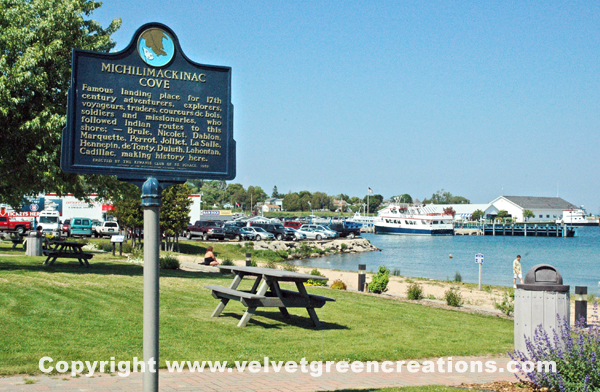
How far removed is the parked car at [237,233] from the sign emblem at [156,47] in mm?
52658

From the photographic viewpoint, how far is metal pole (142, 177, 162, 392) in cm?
535

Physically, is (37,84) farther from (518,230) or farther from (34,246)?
(518,230)

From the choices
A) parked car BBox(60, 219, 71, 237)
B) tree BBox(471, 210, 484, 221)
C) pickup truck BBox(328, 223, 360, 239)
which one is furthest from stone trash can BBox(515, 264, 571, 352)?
tree BBox(471, 210, 484, 221)

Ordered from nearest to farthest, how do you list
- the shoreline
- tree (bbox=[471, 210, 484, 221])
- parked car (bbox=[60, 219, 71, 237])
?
the shoreline, parked car (bbox=[60, 219, 71, 237]), tree (bbox=[471, 210, 484, 221])

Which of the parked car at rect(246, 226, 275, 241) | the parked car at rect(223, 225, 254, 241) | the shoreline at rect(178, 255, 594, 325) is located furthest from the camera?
the parked car at rect(246, 226, 275, 241)

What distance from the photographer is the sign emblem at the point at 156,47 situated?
235 inches

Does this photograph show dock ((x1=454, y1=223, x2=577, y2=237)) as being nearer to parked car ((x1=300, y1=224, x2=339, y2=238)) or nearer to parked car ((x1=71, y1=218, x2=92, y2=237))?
parked car ((x1=300, y1=224, x2=339, y2=238))

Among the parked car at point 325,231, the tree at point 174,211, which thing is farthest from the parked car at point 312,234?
the tree at point 174,211

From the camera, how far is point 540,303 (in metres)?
7.27

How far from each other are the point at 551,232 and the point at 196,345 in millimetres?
125172

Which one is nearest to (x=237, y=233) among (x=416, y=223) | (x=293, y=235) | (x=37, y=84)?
(x=293, y=235)

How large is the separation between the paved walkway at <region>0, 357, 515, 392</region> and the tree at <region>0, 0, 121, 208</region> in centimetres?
1115

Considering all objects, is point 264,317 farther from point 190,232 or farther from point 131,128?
point 190,232

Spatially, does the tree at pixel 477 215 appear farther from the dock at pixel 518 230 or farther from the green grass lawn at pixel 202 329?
the green grass lawn at pixel 202 329
